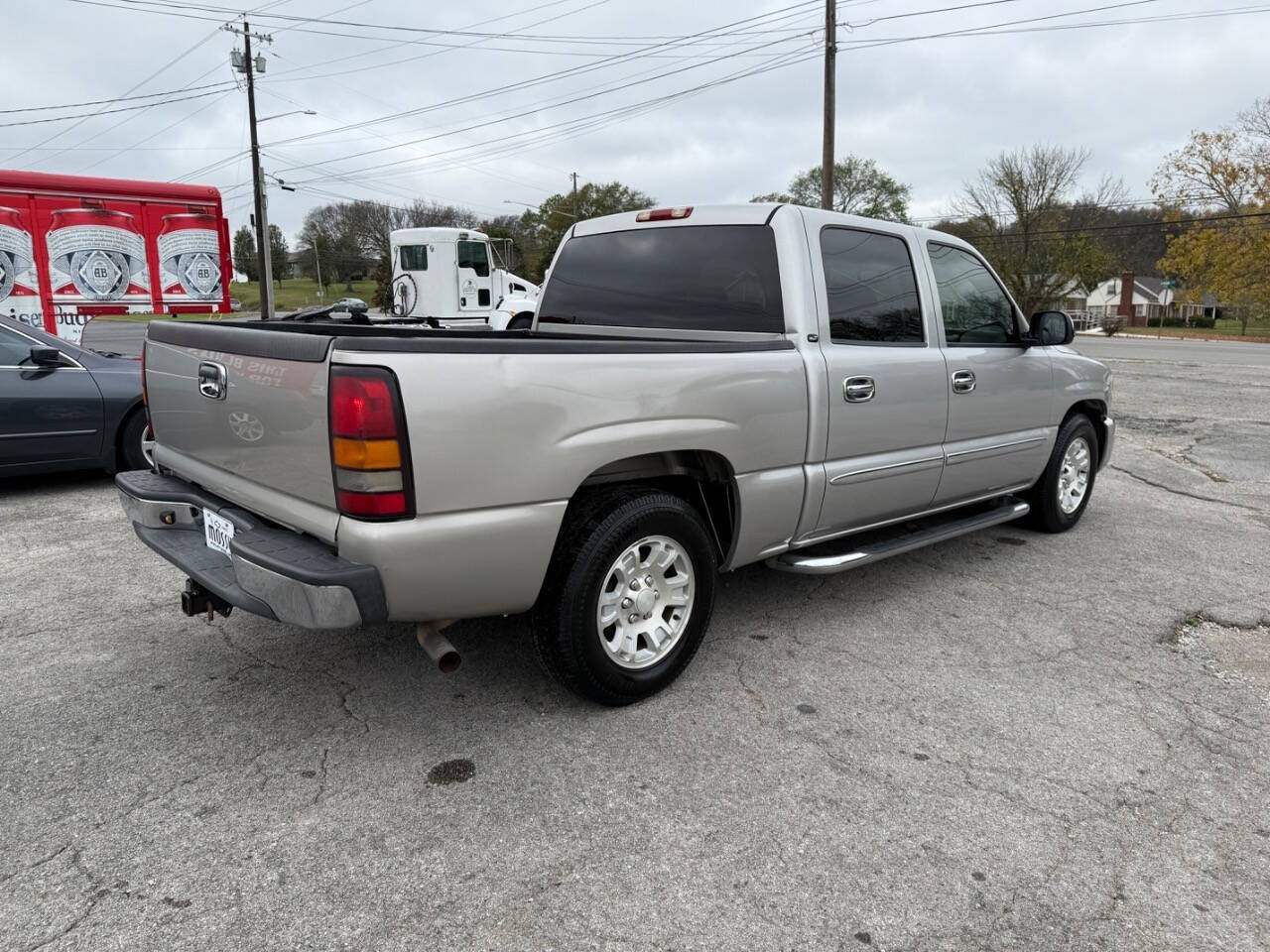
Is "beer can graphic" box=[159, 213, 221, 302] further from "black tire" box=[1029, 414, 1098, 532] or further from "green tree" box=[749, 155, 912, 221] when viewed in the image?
"green tree" box=[749, 155, 912, 221]

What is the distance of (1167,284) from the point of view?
242ft

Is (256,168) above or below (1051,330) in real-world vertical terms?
above

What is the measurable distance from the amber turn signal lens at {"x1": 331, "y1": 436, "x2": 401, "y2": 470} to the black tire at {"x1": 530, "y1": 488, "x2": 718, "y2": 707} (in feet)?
2.39

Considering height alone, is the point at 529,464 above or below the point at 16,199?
below

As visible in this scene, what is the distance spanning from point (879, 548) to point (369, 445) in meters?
2.52

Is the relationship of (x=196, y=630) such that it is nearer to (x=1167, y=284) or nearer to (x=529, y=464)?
(x=529, y=464)

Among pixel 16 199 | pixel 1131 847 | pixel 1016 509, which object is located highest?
pixel 16 199

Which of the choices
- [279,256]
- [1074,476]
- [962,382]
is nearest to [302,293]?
[279,256]

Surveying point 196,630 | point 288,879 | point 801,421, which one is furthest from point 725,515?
point 196,630

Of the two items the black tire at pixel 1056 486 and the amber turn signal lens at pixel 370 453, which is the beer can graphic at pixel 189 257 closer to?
the amber turn signal lens at pixel 370 453

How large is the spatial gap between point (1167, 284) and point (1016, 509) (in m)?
83.6

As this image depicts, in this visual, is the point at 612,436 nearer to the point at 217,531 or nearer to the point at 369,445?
the point at 369,445

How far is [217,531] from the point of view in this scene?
2.97m

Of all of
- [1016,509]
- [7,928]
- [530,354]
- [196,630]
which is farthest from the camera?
[1016,509]
